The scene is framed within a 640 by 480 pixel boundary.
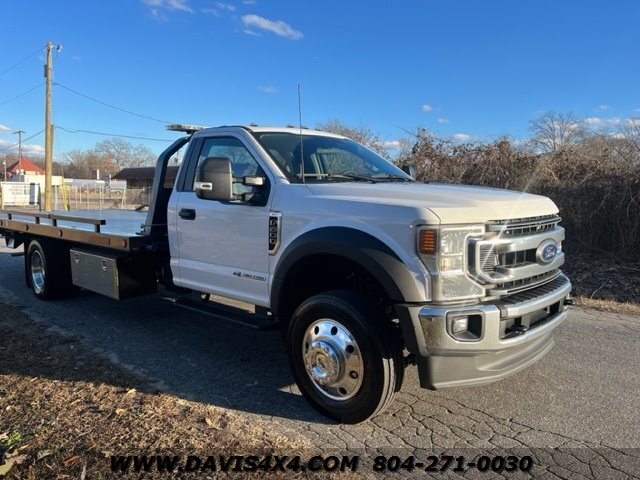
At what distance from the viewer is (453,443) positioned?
3471 millimetres

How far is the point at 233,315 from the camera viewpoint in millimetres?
4664

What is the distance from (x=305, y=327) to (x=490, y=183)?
33.4 ft

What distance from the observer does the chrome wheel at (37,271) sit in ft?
24.7

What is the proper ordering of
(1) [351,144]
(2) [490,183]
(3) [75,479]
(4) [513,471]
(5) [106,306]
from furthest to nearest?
(2) [490,183], (5) [106,306], (1) [351,144], (4) [513,471], (3) [75,479]

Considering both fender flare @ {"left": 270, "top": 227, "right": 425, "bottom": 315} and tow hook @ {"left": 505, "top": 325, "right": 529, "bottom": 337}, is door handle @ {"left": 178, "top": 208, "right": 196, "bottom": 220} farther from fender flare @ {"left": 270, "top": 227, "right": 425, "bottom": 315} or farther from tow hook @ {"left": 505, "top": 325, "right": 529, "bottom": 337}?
tow hook @ {"left": 505, "top": 325, "right": 529, "bottom": 337}

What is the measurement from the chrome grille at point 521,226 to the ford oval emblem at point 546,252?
0.35 ft

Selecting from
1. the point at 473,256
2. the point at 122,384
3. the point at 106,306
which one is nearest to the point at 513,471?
the point at 473,256

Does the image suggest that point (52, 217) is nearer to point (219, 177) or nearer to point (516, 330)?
point (219, 177)

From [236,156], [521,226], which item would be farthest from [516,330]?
[236,156]

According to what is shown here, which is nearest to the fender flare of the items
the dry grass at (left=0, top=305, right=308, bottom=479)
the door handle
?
the dry grass at (left=0, top=305, right=308, bottom=479)

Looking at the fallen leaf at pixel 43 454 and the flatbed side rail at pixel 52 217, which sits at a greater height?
the flatbed side rail at pixel 52 217

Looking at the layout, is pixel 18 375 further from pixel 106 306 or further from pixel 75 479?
pixel 106 306

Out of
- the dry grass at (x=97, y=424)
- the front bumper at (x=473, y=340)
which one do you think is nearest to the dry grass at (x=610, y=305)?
the front bumper at (x=473, y=340)

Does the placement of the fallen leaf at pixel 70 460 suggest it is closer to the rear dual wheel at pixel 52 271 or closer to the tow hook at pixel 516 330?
the tow hook at pixel 516 330
